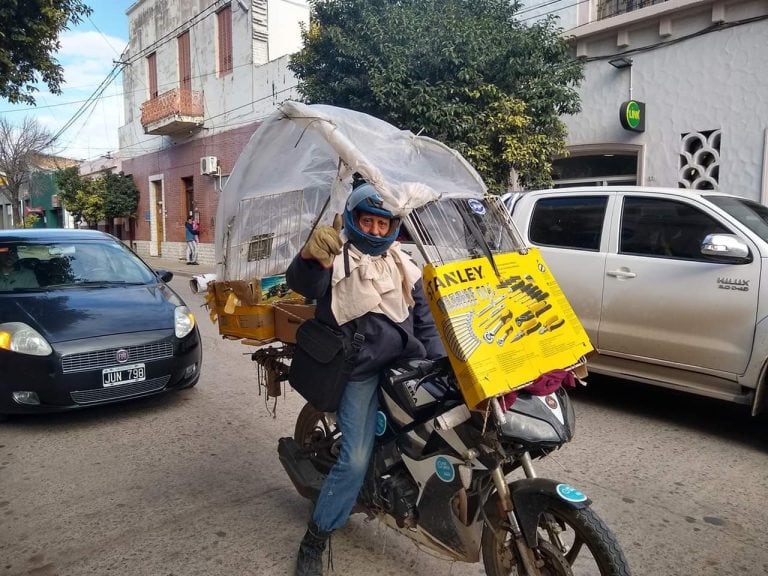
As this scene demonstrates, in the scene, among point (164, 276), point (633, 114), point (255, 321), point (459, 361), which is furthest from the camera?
point (633, 114)

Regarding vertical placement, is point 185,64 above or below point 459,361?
above

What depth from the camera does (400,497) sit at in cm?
267

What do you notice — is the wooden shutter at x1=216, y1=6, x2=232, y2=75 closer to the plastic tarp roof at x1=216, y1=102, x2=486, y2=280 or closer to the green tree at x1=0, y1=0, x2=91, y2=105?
the green tree at x1=0, y1=0, x2=91, y2=105

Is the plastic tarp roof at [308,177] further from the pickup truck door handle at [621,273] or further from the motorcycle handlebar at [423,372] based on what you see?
the pickup truck door handle at [621,273]

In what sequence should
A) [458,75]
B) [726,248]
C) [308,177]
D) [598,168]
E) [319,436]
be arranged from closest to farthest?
[308,177], [319,436], [726,248], [458,75], [598,168]

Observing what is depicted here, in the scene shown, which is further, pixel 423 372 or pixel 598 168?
pixel 598 168

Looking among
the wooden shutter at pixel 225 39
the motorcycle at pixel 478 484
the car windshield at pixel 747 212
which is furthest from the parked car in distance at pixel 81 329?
the wooden shutter at pixel 225 39

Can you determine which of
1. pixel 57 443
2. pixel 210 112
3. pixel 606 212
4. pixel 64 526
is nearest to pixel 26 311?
pixel 57 443

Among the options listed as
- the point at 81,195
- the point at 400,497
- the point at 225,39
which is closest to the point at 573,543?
the point at 400,497

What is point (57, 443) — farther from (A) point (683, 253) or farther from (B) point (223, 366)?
(A) point (683, 253)

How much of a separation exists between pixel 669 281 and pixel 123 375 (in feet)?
14.6

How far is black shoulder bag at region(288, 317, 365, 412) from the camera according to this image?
259 cm

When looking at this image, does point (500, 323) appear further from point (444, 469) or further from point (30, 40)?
point (30, 40)

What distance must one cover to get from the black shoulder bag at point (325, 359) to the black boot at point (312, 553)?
59 cm
